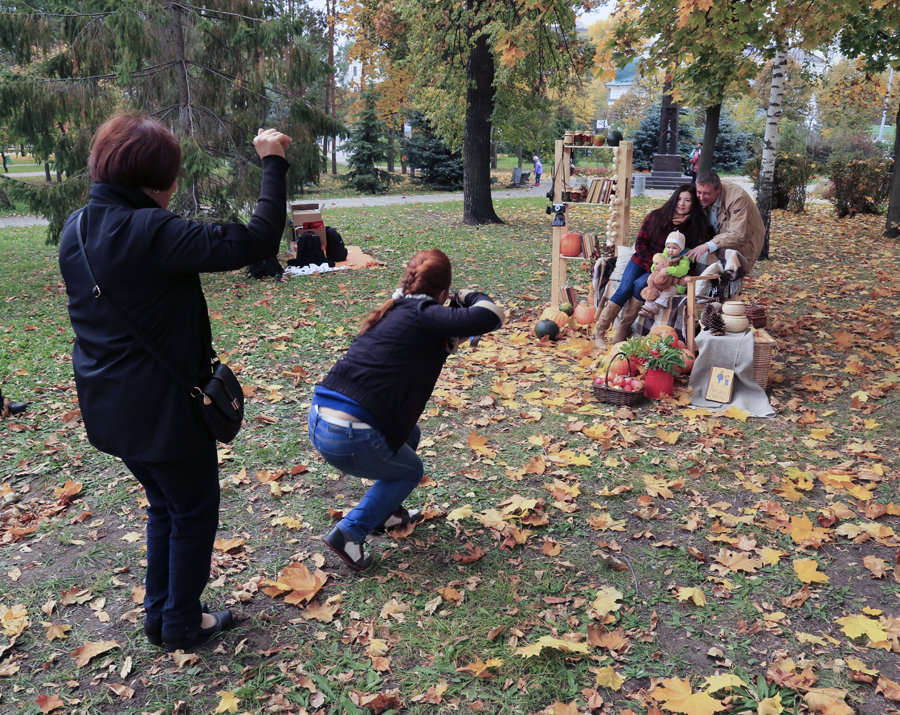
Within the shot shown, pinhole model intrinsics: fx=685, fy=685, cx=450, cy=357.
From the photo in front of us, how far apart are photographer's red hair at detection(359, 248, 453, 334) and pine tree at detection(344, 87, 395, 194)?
22236 millimetres

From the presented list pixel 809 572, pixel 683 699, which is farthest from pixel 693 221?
pixel 683 699

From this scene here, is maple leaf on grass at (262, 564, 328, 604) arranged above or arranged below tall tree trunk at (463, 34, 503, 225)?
below

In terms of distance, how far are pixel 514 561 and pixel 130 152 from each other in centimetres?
251

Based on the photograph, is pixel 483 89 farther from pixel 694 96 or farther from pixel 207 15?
pixel 207 15

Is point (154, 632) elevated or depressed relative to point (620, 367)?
depressed

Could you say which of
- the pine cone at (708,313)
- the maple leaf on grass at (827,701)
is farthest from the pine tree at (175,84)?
the maple leaf on grass at (827,701)

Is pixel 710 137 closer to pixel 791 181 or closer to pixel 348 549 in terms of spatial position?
pixel 791 181

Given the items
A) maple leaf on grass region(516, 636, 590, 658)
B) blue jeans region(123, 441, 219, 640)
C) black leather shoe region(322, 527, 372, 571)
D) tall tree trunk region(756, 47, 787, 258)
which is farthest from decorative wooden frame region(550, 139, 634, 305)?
blue jeans region(123, 441, 219, 640)

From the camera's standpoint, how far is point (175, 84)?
431 inches

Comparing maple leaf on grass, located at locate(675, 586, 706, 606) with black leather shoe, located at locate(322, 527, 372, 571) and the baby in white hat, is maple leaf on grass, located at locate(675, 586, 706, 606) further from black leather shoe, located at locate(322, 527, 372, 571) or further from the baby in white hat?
the baby in white hat

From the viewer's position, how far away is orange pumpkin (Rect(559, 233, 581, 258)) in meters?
7.79

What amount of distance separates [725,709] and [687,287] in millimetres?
4104

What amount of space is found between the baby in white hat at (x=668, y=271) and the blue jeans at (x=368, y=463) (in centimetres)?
354

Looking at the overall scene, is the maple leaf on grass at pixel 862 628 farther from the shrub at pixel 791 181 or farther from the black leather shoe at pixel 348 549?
the shrub at pixel 791 181
